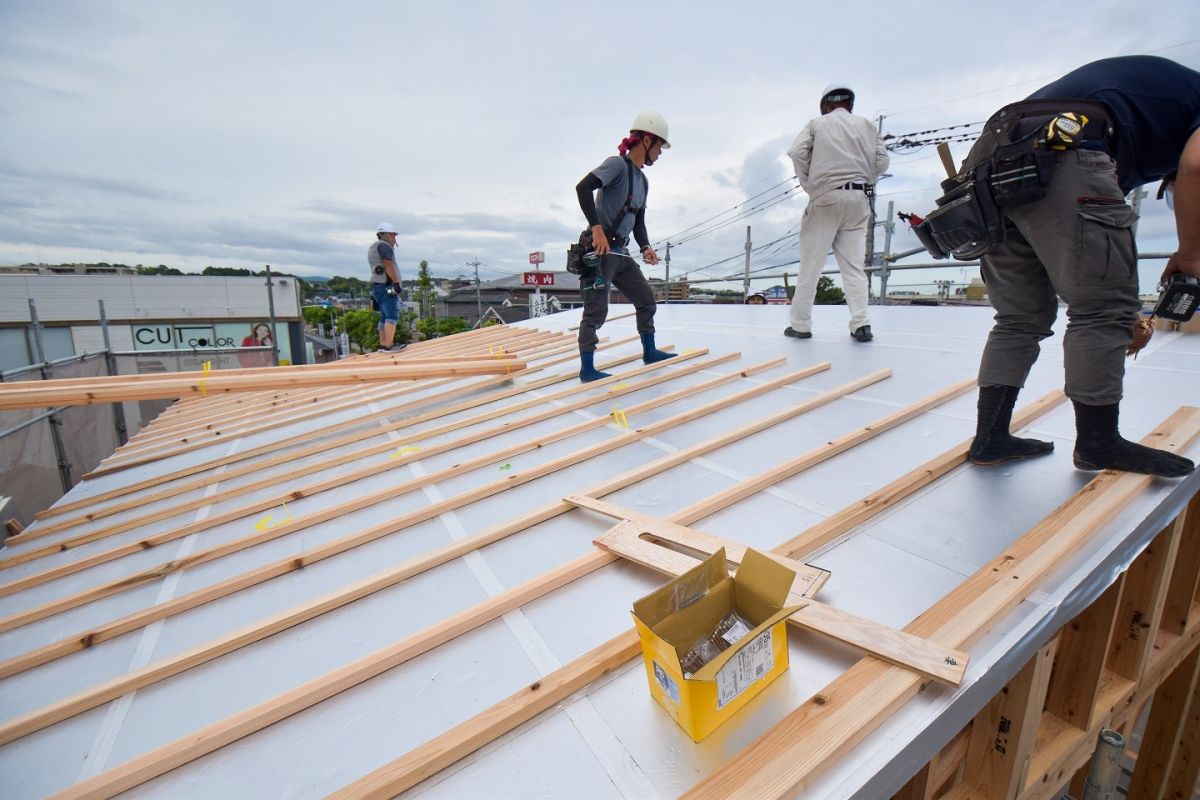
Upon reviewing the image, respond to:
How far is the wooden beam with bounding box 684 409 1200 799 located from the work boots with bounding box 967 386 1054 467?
0.41 metres

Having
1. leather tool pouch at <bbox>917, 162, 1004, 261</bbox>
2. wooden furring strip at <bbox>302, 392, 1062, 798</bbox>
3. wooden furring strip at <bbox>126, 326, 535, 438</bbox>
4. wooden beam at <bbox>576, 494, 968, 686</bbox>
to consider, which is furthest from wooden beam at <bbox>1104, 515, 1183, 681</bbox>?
wooden furring strip at <bbox>126, 326, 535, 438</bbox>

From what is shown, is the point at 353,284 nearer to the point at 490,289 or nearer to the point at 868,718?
the point at 490,289

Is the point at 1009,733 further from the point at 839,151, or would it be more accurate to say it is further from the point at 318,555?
the point at 839,151

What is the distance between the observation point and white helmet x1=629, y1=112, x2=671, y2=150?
3.51 metres

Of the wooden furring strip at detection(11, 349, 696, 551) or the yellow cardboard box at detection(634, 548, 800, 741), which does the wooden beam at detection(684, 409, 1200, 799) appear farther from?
the wooden furring strip at detection(11, 349, 696, 551)

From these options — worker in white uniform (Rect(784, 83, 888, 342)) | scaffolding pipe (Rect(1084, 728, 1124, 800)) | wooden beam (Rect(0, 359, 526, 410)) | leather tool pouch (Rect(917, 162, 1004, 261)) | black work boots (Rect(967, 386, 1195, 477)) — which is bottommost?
scaffolding pipe (Rect(1084, 728, 1124, 800))

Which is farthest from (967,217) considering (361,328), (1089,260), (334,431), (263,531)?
(361,328)

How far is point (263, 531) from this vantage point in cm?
227

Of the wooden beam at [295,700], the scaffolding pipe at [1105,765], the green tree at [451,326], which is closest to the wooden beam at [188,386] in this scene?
the wooden beam at [295,700]

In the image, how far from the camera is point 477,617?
1.41 m

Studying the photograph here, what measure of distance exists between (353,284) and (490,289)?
30.2 meters

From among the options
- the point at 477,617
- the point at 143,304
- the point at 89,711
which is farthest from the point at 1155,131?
the point at 143,304

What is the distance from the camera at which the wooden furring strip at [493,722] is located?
3.21 ft

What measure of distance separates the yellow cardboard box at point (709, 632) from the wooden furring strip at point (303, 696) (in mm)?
485
